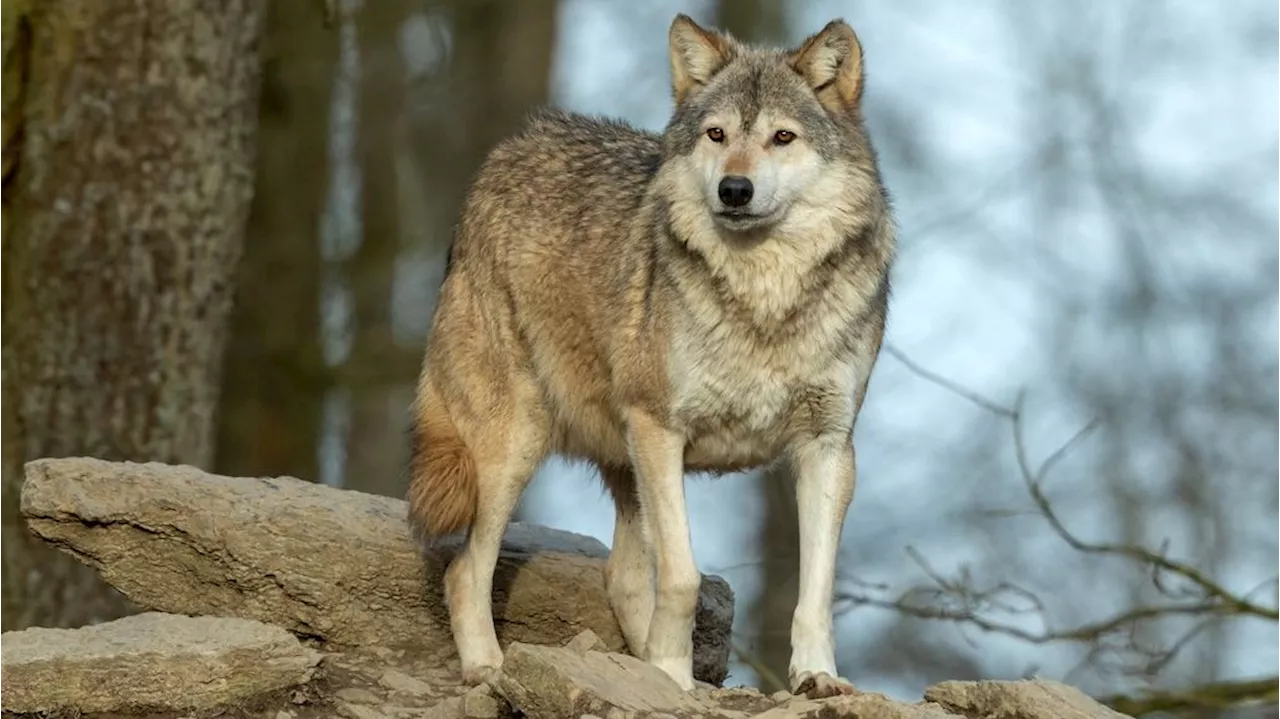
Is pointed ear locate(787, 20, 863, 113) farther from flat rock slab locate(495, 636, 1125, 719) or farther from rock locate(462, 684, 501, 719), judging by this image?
rock locate(462, 684, 501, 719)

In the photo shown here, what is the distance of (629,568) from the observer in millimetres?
7793

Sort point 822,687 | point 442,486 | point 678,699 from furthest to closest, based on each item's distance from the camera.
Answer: point 442,486 → point 822,687 → point 678,699

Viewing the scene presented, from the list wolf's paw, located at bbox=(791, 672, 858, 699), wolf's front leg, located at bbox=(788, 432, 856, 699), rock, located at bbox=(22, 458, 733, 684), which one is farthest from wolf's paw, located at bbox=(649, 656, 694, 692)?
rock, located at bbox=(22, 458, 733, 684)

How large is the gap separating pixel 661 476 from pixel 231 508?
174 cm

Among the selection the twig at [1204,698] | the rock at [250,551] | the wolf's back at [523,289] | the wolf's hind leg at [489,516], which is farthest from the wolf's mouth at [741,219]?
the twig at [1204,698]

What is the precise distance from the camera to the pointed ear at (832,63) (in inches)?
276

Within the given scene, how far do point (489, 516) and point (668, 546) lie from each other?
1.04 m

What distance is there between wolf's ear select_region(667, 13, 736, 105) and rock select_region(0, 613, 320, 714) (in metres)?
2.56

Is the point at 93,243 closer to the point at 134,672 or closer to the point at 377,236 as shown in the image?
the point at 134,672

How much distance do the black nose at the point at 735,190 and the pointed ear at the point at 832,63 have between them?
61 cm

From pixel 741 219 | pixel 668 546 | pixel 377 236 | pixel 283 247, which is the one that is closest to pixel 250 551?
pixel 668 546

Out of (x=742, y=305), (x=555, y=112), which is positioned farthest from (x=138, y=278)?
(x=742, y=305)

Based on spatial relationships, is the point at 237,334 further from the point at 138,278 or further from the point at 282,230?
the point at 138,278

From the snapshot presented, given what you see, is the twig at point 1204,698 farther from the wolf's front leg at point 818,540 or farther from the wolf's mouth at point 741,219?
the wolf's mouth at point 741,219
